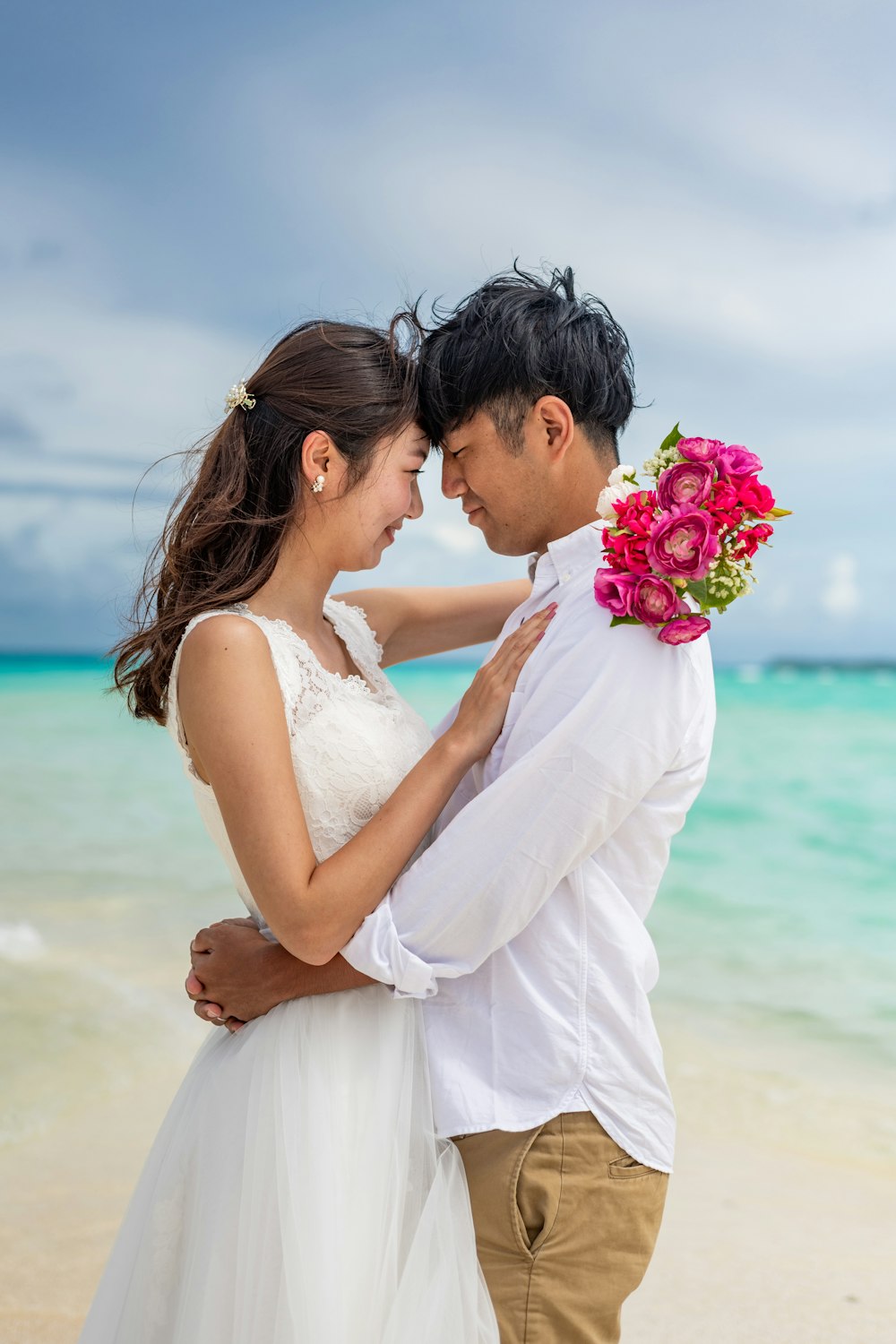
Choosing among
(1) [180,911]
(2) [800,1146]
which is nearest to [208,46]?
(1) [180,911]

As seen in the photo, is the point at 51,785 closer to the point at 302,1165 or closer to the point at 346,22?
the point at 346,22

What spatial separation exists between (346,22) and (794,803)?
956cm

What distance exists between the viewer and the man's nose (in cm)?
245

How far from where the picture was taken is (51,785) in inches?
521

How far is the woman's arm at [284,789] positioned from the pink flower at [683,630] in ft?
1.08

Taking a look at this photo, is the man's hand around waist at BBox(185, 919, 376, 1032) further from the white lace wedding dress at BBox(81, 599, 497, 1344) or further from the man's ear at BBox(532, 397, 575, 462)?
the man's ear at BBox(532, 397, 575, 462)

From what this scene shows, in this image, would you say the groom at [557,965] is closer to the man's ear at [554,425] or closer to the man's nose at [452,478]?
the man's ear at [554,425]

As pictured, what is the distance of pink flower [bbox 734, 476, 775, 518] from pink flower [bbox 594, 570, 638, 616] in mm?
215

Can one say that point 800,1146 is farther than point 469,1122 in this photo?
Yes

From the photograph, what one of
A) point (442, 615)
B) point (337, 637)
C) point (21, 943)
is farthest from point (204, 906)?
point (337, 637)

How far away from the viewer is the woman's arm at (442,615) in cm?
315

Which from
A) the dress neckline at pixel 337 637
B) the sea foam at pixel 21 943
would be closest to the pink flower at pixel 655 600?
the dress neckline at pixel 337 637

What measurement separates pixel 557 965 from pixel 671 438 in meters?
0.92

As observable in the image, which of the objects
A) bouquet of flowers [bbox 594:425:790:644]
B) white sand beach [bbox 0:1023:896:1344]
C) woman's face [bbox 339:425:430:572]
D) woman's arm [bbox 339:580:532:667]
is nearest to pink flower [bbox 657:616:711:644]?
bouquet of flowers [bbox 594:425:790:644]
